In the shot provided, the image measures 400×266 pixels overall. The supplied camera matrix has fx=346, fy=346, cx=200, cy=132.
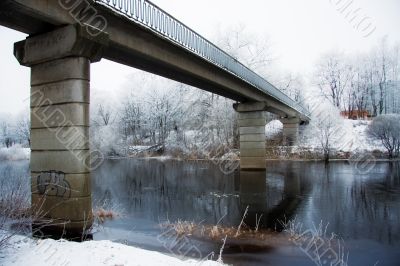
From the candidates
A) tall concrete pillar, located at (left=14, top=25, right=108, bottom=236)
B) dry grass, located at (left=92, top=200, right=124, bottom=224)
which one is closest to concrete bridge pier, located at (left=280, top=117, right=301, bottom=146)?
dry grass, located at (left=92, top=200, right=124, bottom=224)

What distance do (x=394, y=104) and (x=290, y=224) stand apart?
5417 centimetres

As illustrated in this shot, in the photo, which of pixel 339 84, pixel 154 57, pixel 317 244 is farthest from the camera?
pixel 339 84

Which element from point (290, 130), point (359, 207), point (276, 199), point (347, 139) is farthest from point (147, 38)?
point (347, 139)

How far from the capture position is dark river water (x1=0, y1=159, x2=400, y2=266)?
27.7 feet

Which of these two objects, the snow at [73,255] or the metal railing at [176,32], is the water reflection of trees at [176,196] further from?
the metal railing at [176,32]

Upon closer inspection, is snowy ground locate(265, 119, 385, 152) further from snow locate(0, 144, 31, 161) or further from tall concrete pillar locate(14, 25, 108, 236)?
tall concrete pillar locate(14, 25, 108, 236)

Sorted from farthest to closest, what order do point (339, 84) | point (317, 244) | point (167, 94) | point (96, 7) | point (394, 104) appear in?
point (339, 84), point (394, 104), point (167, 94), point (96, 7), point (317, 244)

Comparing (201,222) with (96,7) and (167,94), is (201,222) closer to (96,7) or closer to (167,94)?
(96,7)

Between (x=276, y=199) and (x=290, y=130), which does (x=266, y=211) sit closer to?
(x=276, y=199)

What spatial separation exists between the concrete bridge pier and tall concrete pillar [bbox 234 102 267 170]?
629 inches

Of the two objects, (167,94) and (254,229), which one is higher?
(167,94)

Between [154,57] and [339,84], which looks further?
[339,84]

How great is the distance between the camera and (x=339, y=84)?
197 ft

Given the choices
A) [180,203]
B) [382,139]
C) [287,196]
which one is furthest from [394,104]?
[180,203]
